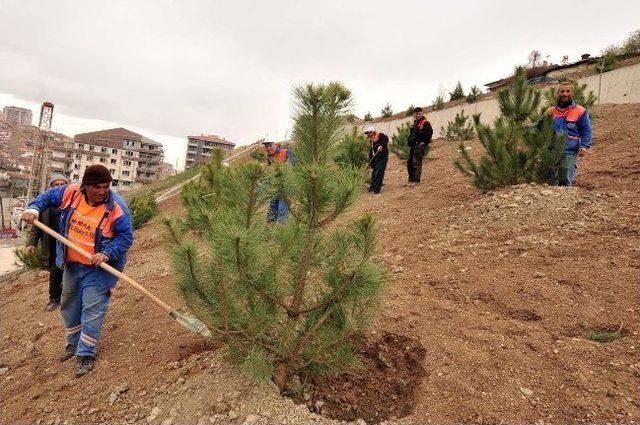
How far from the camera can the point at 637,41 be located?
728 inches

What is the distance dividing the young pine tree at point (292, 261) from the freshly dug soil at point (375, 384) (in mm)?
176

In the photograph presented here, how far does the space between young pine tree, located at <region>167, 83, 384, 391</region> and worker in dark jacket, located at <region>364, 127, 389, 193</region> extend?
5.18 metres

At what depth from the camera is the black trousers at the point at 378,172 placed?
7577 millimetres

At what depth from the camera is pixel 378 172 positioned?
25.1 feet

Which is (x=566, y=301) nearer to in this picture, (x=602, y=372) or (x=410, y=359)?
(x=602, y=372)

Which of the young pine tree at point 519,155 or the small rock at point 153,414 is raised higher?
the young pine tree at point 519,155

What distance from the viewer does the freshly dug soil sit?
220cm

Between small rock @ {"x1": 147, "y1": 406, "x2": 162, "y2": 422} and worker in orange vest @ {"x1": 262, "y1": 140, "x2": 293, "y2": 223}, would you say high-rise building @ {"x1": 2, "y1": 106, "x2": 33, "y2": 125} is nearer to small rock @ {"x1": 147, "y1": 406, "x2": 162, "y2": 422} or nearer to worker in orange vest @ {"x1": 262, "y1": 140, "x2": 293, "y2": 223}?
small rock @ {"x1": 147, "y1": 406, "x2": 162, "y2": 422}

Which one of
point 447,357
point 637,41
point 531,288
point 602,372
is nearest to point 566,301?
point 531,288

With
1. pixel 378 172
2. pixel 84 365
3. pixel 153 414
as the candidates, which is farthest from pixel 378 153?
pixel 153 414

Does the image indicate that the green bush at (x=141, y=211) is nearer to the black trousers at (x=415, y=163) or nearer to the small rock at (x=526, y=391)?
the black trousers at (x=415, y=163)

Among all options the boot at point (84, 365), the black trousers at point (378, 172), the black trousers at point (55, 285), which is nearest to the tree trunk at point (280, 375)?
the boot at point (84, 365)

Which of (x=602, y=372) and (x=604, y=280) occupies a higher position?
(x=604, y=280)

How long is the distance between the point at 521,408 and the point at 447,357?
0.51m
